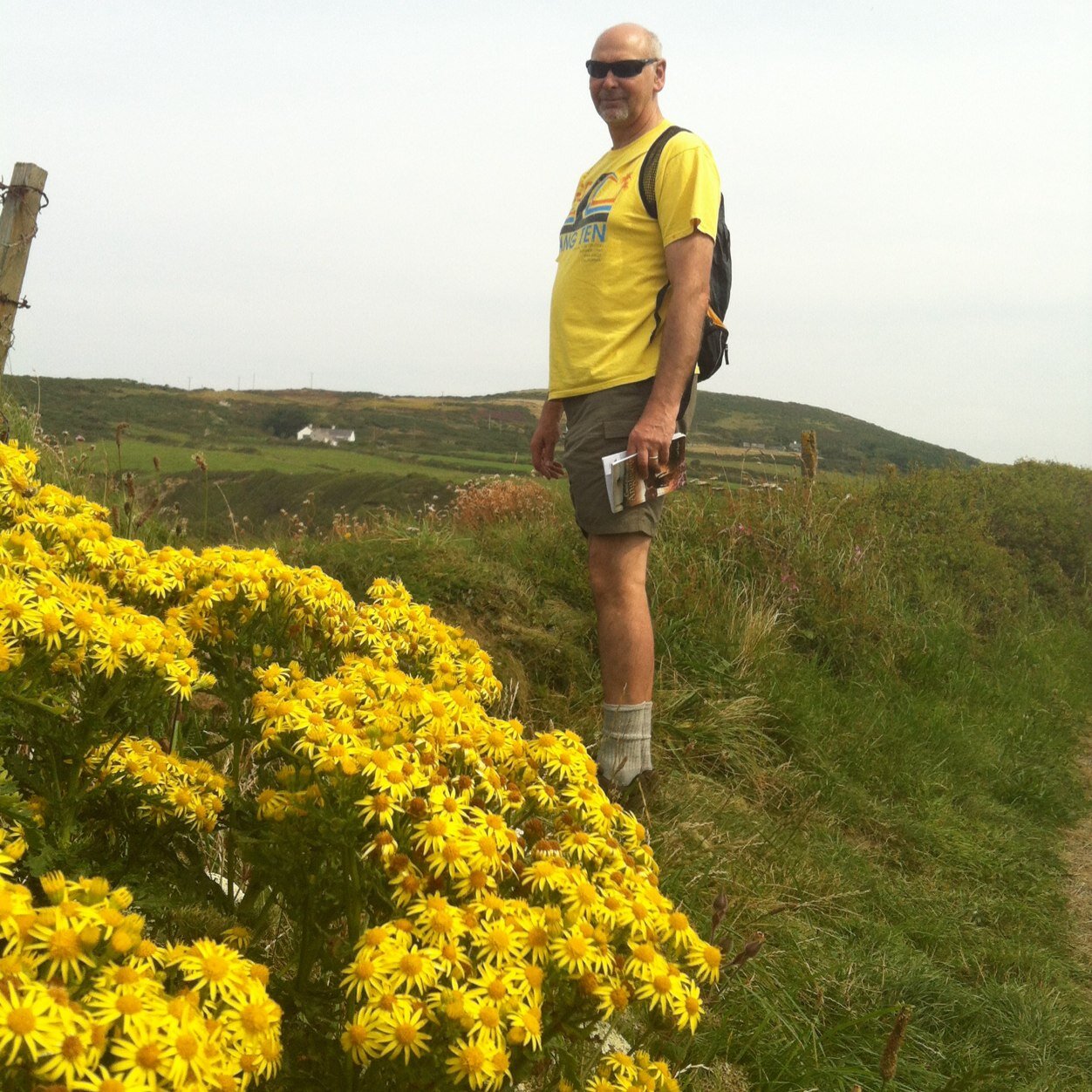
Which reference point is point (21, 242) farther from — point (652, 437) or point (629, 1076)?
point (629, 1076)

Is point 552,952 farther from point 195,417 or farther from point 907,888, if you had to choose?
point 195,417

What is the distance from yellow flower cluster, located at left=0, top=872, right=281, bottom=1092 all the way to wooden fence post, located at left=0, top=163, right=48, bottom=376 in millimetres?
4507

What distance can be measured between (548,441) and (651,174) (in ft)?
4.18

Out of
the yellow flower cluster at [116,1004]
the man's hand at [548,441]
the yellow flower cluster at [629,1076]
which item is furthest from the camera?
the man's hand at [548,441]

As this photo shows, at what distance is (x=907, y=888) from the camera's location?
439 centimetres

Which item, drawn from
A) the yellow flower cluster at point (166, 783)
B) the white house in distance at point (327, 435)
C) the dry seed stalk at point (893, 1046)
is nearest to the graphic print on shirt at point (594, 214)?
the yellow flower cluster at point (166, 783)

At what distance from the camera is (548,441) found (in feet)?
14.8

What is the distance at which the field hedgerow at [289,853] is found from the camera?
1.17m

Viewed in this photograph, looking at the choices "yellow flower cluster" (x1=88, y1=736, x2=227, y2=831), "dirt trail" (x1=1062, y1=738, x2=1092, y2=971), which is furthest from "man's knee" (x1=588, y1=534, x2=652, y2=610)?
"dirt trail" (x1=1062, y1=738, x2=1092, y2=971)

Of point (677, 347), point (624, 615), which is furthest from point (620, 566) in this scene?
point (677, 347)

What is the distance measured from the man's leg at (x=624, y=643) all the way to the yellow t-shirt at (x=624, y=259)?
59cm

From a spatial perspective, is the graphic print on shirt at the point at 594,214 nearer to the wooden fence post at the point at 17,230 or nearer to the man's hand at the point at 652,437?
the man's hand at the point at 652,437

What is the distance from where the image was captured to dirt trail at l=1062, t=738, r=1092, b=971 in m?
4.41

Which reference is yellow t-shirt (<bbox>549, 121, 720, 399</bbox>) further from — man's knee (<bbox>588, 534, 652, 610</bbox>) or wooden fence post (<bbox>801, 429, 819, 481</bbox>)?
wooden fence post (<bbox>801, 429, 819, 481</bbox>)
